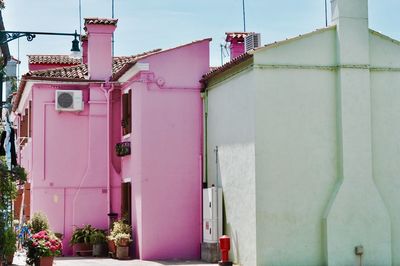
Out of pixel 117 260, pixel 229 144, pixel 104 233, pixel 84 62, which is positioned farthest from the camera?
pixel 84 62

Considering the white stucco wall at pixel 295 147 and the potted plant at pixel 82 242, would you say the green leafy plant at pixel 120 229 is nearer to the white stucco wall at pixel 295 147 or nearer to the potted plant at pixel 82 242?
the potted plant at pixel 82 242

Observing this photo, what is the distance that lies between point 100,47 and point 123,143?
3.81 m

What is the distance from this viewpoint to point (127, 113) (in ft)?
77.5

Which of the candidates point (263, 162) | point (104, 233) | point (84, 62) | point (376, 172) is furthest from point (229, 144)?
point (84, 62)

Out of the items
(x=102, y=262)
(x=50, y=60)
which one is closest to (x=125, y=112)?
(x=102, y=262)

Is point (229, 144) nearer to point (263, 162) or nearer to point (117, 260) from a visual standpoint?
point (263, 162)

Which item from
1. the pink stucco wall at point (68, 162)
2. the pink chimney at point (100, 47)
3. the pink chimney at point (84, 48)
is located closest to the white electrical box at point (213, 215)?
the pink stucco wall at point (68, 162)

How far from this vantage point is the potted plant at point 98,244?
23264mm

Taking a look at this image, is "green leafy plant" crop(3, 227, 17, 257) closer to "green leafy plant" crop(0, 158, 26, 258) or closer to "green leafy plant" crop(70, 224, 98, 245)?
"green leafy plant" crop(0, 158, 26, 258)

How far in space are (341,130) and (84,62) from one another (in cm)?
1346

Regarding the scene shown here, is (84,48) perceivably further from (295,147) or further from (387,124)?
(387,124)

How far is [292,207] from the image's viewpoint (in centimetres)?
1808

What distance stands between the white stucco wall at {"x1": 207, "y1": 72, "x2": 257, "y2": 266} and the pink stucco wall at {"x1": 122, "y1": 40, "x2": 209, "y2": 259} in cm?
73

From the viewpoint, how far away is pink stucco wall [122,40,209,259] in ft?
70.1
